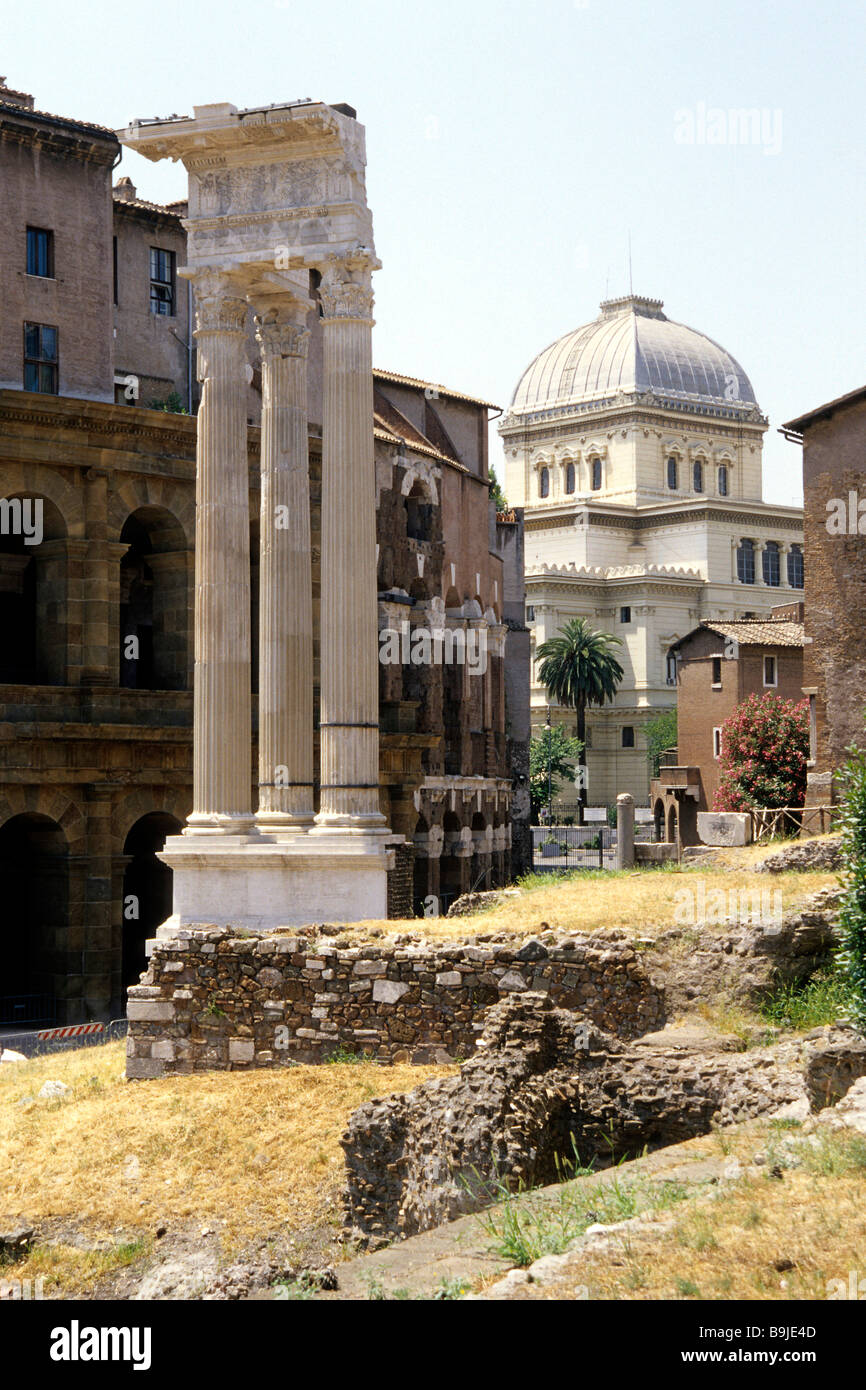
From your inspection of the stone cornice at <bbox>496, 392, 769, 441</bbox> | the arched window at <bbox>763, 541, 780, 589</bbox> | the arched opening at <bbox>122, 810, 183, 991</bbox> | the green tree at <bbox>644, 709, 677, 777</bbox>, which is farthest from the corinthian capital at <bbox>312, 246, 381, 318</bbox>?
the arched window at <bbox>763, 541, 780, 589</bbox>

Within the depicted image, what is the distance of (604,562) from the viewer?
12494 cm

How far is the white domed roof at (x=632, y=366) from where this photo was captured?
427 feet

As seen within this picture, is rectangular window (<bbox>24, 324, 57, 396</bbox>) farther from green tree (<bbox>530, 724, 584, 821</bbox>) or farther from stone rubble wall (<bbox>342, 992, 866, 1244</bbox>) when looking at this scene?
green tree (<bbox>530, 724, 584, 821</bbox>)

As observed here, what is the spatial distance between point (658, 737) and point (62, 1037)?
81102 millimetres

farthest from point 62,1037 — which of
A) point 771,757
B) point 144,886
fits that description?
point 771,757

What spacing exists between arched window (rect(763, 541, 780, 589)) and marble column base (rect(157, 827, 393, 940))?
352 feet

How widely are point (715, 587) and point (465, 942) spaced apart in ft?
351

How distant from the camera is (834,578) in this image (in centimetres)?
4553

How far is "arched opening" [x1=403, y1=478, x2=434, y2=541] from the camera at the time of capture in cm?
5269

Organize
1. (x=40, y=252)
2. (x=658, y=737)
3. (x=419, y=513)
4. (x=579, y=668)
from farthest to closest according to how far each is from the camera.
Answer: (x=658, y=737) < (x=579, y=668) < (x=419, y=513) < (x=40, y=252)

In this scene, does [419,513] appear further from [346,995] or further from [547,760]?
[547,760]

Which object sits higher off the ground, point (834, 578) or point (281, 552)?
point (834, 578)

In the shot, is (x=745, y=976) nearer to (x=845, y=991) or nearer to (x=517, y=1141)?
(x=845, y=991)

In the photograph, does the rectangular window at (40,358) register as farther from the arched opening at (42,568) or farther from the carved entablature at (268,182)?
the carved entablature at (268,182)
